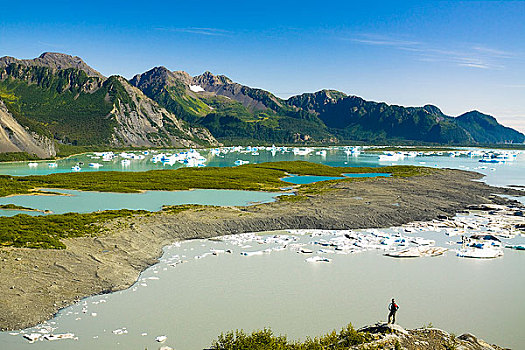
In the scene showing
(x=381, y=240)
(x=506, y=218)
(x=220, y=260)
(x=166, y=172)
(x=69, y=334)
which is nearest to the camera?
(x=69, y=334)

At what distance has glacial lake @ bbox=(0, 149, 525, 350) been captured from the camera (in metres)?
19.1

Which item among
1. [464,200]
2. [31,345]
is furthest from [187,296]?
[464,200]

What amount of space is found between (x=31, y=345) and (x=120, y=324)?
363 cm

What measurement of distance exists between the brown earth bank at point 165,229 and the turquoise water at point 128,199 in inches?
289

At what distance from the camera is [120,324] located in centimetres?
1939

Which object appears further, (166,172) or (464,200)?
(166,172)

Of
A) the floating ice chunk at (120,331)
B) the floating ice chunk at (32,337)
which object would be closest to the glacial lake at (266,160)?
the floating ice chunk at (120,331)

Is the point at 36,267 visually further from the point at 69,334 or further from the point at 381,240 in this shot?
the point at 381,240

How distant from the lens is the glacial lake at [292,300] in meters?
19.1

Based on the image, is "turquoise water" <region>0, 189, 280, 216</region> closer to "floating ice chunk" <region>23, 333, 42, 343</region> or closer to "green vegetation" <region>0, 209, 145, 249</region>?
"green vegetation" <region>0, 209, 145, 249</region>

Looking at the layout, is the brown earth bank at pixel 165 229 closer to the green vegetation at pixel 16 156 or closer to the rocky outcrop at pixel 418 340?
the rocky outcrop at pixel 418 340

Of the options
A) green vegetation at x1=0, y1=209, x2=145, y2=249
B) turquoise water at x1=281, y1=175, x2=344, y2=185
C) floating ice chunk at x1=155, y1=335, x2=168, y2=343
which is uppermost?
turquoise water at x1=281, y1=175, x2=344, y2=185

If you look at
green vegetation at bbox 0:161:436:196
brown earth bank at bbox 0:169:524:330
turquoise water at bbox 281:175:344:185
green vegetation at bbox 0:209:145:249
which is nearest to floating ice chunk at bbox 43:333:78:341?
brown earth bank at bbox 0:169:524:330

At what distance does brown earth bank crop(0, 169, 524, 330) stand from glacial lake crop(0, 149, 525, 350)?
4.53 ft
